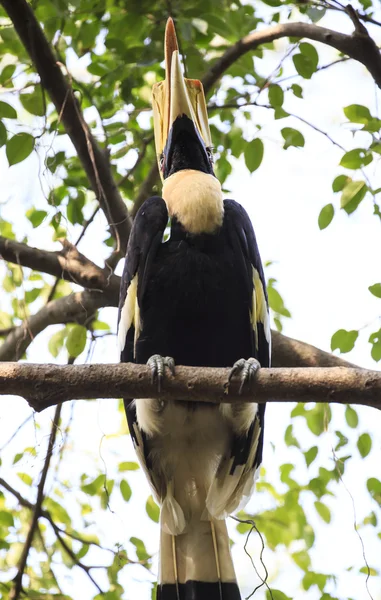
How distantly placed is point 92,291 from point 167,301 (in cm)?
83

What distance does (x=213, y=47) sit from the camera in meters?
3.92

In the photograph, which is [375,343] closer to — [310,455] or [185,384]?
[310,455]

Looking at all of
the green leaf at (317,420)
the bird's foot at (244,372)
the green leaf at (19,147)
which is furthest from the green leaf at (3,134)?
the green leaf at (317,420)

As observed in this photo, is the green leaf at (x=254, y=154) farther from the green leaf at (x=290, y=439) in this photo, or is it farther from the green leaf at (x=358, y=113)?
the green leaf at (x=290, y=439)

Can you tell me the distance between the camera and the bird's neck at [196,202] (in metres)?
2.94

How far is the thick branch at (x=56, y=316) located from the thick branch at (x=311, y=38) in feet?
3.97

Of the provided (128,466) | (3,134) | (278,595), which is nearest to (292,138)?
(3,134)

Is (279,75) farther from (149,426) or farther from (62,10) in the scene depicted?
(149,426)

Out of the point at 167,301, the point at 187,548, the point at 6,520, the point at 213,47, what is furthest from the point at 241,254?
the point at 6,520

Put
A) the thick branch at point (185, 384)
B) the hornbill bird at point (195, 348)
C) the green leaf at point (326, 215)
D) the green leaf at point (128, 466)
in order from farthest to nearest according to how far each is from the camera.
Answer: the green leaf at point (128, 466)
the green leaf at point (326, 215)
the hornbill bird at point (195, 348)
the thick branch at point (185, 384)

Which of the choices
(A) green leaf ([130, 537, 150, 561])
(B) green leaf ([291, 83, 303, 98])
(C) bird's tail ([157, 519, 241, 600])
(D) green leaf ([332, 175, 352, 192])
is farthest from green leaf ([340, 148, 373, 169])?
(A) green leaf ([130, 537, 150, 561])

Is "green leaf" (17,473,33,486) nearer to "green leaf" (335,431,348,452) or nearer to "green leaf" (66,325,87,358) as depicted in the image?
"green leaf" (66,325,87,358)

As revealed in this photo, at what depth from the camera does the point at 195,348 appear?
280 cm

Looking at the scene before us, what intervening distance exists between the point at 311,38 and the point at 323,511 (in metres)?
2.34
